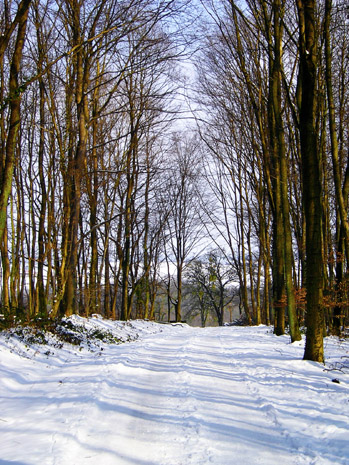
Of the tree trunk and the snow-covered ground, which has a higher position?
the tree trunk

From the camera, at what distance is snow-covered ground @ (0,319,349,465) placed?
10.8 feet

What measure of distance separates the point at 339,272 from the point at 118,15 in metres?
11.2

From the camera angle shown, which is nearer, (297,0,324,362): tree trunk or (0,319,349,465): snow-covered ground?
(0,319,349,465): snow-covered ground

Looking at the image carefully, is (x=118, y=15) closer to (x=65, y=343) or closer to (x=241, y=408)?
(x=65, y=343)

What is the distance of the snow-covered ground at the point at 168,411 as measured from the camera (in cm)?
329

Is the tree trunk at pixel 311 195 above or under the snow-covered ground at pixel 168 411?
above

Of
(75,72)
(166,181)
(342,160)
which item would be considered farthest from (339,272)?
(166,181)

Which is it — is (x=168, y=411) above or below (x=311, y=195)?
below

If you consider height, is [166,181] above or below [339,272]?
above

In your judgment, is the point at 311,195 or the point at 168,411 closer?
the point at 168,411

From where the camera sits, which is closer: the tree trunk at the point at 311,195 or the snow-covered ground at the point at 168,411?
the snow-covered ground at the point at 168,411

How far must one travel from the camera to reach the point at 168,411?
14.6 ft

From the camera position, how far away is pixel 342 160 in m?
15.1

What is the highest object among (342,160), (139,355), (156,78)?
(156,78)
